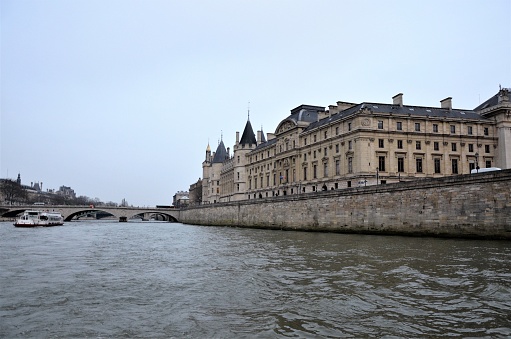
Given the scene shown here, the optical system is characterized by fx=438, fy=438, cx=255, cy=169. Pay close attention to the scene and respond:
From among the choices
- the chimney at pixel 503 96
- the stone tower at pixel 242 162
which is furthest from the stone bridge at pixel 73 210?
the chimney at pixel 503 96

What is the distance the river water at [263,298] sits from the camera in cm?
784

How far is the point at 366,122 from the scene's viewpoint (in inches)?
2053

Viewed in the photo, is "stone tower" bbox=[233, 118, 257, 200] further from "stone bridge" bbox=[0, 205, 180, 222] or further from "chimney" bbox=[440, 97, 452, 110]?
"chimney" bbox=[440, 97, 452, 110]

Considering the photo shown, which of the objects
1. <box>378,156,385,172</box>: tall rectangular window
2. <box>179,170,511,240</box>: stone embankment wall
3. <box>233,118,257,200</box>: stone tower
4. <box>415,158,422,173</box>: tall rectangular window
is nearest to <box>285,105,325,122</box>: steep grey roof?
<box>378,156,385,172</box>: tall rectangular window

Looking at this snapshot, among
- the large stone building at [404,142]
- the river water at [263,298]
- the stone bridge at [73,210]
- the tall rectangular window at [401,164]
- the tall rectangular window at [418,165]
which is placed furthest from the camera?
the stone bridge at [73,210]

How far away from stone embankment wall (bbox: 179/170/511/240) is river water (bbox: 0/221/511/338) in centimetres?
824

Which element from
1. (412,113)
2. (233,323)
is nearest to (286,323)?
(233,323)

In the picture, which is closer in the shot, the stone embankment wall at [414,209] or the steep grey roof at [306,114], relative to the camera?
the stone embankment wall at [414,209]

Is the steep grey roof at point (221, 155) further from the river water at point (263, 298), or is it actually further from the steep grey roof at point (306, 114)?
the river water at point (263, 298)

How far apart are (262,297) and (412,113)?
161ft

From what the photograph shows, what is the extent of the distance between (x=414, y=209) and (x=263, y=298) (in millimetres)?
23553

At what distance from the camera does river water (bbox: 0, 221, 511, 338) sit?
784cm

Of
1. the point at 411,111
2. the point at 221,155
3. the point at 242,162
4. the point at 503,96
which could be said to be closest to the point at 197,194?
the point at 221,155

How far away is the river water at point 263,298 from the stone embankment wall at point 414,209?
8.24 metres
